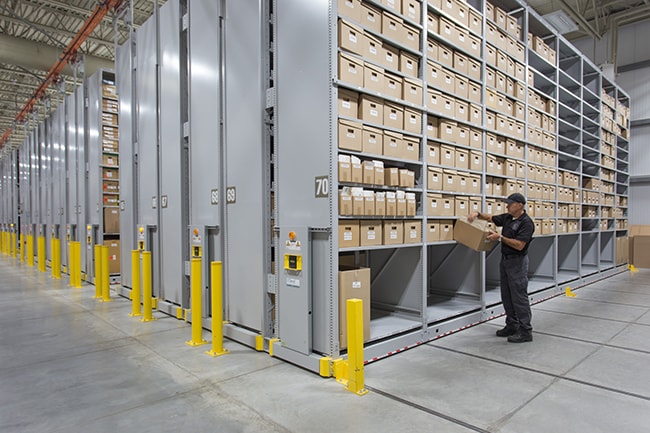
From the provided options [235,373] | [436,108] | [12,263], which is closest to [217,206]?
[235,373]

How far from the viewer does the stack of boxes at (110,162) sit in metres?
9.15

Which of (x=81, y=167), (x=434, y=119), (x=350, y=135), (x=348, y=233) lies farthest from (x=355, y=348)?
(x=81, y=167)

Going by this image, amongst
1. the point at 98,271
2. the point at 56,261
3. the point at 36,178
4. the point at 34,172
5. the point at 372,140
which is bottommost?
the point at 56,261

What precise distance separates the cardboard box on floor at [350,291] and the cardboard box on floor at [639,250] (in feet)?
42.6

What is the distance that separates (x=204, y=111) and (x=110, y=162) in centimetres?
491

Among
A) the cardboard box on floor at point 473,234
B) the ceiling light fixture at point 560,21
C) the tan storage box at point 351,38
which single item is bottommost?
the cardboard box on floor at point 473,234

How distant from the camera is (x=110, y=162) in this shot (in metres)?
9.33

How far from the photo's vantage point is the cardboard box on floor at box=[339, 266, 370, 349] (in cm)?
399

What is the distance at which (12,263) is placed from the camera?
47.8 feet

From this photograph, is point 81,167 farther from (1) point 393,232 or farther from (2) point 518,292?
(2) point 518,292

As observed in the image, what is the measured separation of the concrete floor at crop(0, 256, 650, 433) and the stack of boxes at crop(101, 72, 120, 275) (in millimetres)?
4019

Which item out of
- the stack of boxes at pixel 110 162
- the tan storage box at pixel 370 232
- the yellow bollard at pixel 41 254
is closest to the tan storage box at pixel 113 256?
the stack of boxes at pixel 110 162

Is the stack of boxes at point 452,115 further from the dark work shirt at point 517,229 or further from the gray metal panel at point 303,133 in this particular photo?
the gray metal panel at point 303,133

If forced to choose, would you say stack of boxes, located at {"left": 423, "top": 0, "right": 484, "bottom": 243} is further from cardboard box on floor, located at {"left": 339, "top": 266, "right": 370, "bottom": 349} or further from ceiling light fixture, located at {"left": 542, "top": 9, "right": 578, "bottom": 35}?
ceiling light fixture, located at {"left": 542, "top": 9, "right": 578, "bottom": 35}
